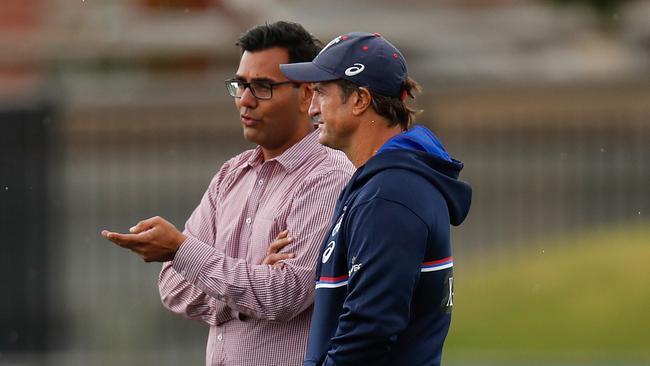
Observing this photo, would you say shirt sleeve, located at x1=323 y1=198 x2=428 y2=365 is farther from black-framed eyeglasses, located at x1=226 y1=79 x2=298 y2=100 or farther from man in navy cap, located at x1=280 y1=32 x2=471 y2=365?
black-framed eyeglasses, located at x1=226 y1=79 x2=298 y2=100

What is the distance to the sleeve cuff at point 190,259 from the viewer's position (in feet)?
13.9

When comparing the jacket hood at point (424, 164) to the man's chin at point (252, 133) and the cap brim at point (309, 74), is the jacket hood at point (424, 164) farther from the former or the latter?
the man's chin at point (252, 133)

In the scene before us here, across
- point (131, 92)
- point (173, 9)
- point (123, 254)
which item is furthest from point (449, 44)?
point (123, 254)

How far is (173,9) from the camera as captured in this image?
64.0ft

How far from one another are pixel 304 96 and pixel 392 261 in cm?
108

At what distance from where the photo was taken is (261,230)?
4.41 metres

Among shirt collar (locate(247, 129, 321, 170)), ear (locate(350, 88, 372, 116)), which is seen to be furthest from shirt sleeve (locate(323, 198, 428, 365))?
shirt collar (locate(247, 129, 321, 170))

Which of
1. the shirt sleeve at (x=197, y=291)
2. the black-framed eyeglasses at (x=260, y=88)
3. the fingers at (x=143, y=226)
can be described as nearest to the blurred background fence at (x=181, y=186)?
the shirt sleeve at (x=197, y=291)

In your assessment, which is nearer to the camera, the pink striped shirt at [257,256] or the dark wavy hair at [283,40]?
the pink striped shirt at [257,256]

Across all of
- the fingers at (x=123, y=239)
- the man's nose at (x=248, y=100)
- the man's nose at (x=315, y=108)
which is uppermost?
the man's nose at (x=315, y=108)

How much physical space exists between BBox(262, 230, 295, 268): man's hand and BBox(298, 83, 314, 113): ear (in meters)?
0.47

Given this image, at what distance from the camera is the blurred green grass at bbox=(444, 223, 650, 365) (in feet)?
32.6

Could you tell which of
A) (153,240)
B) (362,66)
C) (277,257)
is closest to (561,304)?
(277,257)

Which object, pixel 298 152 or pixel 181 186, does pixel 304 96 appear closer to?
pixel 298 152
